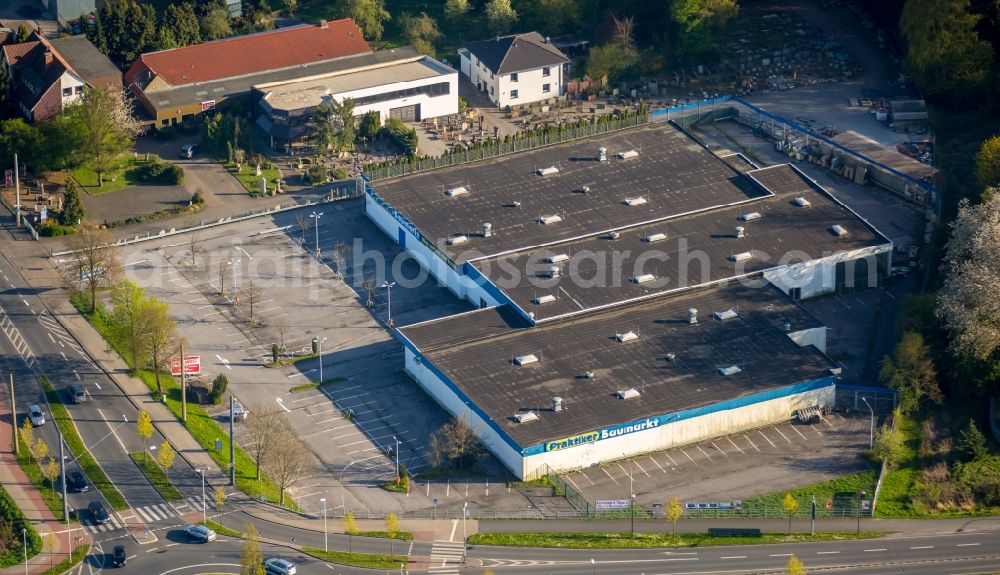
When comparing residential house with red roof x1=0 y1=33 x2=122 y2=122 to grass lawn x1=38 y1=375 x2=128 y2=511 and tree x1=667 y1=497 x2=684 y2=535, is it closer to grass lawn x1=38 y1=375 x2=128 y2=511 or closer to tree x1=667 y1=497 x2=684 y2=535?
grass lawn x1=38 y1=375 x2=128 y2=511

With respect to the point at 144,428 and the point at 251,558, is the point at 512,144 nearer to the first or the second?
the point at 144,428

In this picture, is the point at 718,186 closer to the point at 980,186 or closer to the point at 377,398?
the point at 980,186

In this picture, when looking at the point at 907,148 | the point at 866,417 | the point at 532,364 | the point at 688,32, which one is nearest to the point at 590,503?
the point at 532,364

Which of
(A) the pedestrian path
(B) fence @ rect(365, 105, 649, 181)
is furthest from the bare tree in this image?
(B) fence @ rect(365, 105, 649, 181)

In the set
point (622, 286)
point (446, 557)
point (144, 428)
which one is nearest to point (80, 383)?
point (144, 428)

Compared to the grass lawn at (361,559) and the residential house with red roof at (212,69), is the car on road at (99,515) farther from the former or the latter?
the residential house with red roof at (212,69)

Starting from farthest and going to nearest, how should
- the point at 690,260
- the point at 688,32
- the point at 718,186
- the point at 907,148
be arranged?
1. the point at 688,32
2. the point at 907,148
3. the point at 718,186
4. the point at 690,260

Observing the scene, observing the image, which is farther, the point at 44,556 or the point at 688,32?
the point at 688,32
